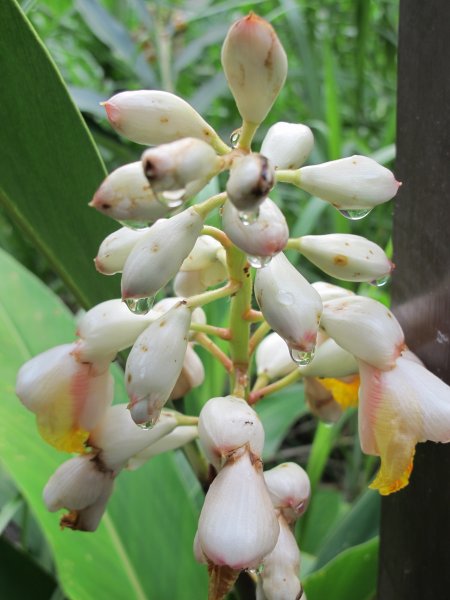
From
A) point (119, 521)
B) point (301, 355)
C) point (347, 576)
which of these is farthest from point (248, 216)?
point (119, 521)

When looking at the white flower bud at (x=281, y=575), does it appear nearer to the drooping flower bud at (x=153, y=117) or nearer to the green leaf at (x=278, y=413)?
the drooping flower bud at (x=153, y=117)

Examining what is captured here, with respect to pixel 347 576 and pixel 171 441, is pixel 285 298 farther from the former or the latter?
pixel 347 576

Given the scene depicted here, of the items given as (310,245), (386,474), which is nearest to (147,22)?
(310,245)

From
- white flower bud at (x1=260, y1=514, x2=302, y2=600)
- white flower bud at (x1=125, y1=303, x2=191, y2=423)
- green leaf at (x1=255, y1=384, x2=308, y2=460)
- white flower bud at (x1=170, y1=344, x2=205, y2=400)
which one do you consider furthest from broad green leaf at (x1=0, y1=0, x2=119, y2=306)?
green leaf at (x1=255, y1=384, x2=308, y2=460)

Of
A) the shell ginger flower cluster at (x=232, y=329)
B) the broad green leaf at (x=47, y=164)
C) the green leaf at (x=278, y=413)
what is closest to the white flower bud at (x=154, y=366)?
the shell ginger flower cluster at (x=232, y=329)

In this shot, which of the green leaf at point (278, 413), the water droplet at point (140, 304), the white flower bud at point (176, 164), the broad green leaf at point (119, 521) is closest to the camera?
the white flower bud at point (176, 164)

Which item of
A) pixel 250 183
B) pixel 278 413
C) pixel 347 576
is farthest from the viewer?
pixel 278 413

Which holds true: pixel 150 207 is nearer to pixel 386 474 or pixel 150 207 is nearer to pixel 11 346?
pixel 386 474
